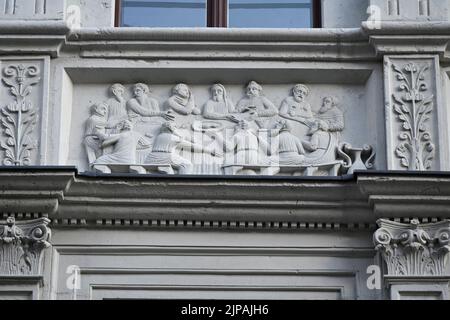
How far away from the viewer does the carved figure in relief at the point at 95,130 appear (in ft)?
49.9

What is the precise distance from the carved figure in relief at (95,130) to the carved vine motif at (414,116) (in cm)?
280

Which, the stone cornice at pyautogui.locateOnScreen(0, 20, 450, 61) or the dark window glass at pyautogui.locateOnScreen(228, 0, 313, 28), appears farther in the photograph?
the dark window glass at pyautogui.locateOnScreen(228, 0, 313, 28)

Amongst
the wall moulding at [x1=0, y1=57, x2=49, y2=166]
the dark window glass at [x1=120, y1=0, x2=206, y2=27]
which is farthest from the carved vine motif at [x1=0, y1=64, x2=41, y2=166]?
the dark window glass at [x1=120, y1=0, x2=206, y2=27]

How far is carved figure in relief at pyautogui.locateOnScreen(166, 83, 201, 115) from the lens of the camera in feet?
50.5

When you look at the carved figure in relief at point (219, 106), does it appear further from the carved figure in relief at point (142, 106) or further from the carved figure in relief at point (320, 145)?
the carved figure in relief at point (320, 145)

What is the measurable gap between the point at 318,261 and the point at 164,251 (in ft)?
4.66

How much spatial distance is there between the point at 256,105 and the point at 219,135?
507 mm

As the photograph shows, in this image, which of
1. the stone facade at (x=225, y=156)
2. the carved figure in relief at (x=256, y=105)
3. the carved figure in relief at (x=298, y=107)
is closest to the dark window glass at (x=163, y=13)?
the stone facade at (x=225, y=156)

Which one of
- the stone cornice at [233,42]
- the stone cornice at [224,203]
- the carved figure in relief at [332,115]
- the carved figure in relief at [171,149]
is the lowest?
the stone cornice at [224,203]

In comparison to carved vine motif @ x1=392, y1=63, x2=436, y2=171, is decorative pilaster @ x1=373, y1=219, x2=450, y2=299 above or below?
below

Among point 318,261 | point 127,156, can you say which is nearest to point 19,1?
point 127,156

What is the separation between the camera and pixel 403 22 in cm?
1545

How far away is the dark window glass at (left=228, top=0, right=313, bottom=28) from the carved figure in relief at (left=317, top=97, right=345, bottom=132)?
97 cm

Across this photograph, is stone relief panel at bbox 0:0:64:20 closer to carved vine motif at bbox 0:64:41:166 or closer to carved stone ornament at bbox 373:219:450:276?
carved vine motif at bbox 0:64:41:166
